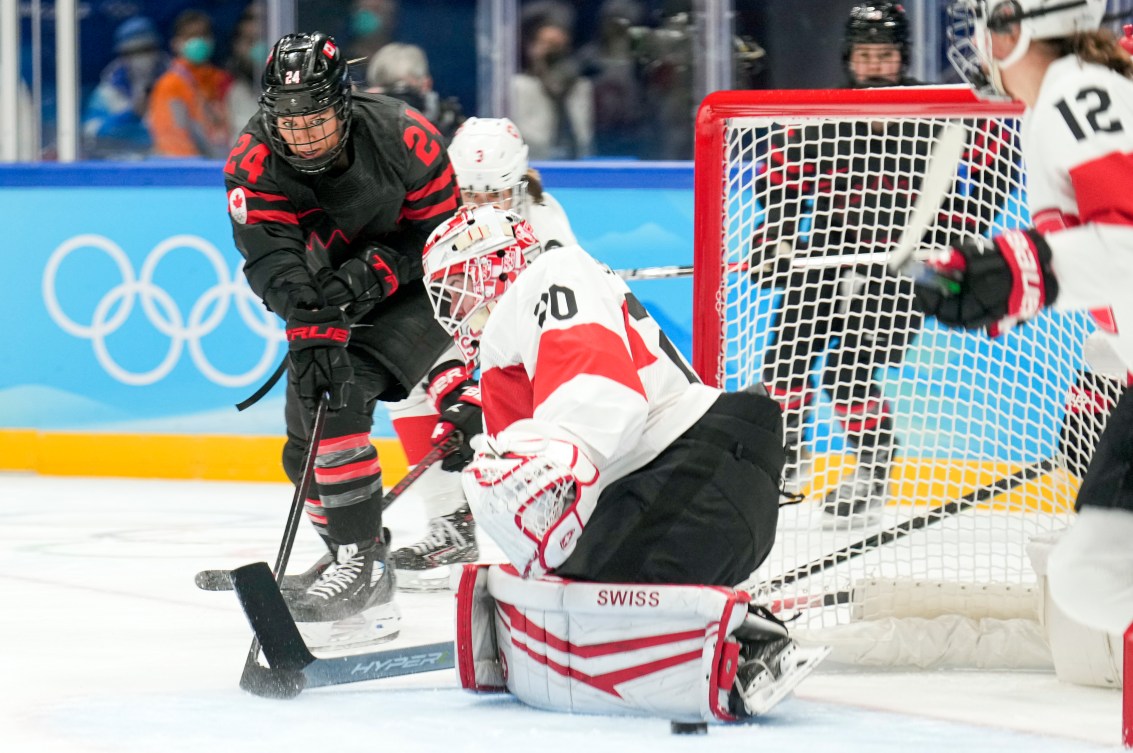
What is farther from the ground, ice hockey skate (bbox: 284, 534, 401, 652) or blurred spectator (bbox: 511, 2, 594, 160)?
blurred spectator (bbox: 511, 2, 594, 160)

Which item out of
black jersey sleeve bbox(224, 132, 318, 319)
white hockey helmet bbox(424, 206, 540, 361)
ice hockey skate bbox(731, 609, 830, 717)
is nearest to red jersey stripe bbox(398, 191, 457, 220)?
black jersey sleeve bbox(224, 132, 318, 319)

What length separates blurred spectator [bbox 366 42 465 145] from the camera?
536 centimetres

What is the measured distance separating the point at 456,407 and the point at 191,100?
3119 millimetres

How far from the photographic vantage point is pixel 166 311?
17.5 ft

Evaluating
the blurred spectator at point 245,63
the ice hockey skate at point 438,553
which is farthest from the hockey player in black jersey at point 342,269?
the blurred spectator at point 245,63

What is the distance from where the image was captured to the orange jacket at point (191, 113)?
19.5 ft

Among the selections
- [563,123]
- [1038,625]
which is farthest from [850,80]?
[1038,625]

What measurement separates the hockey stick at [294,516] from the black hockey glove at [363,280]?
214 millimetres

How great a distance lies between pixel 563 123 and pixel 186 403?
1507mm

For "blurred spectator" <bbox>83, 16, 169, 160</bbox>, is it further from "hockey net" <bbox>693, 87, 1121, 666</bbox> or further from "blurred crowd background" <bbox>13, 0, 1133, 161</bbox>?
"hockey net" <bbox>693, 87, 1121, 666</bbox>

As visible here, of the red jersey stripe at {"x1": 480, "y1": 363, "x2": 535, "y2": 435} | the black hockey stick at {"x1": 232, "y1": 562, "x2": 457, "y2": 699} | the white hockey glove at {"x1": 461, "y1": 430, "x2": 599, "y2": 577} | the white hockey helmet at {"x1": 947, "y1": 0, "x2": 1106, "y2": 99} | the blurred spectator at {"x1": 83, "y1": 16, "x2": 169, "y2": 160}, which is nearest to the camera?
the white hockey helmet at {"x1": 947, "y1": 0, "x2": 1106, "y2": 99}

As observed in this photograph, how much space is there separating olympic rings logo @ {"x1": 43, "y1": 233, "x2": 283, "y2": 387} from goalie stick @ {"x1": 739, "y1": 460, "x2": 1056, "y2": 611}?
8.72 feet

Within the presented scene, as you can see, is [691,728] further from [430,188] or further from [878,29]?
[878,29]

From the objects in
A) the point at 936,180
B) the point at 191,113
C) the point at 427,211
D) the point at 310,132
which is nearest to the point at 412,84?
the point at 191,113
